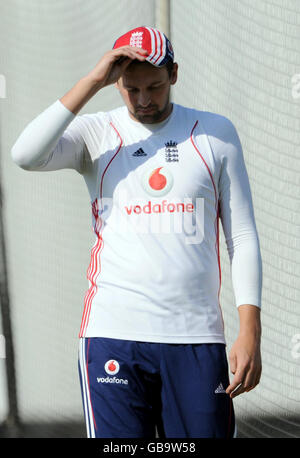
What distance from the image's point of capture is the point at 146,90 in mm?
2338

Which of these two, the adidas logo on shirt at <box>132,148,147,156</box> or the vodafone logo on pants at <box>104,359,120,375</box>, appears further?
the adidas logo on shirt at <box>132,148,147,156</box>

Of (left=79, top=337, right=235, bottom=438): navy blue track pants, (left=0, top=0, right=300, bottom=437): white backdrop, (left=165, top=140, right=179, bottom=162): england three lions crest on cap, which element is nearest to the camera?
(left=79, top=337, right=235, bottom=438): navy blue track pants

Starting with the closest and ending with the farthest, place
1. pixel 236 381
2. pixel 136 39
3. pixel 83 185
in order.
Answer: pixel 236 381
pixel 136 39
pixel 83 185

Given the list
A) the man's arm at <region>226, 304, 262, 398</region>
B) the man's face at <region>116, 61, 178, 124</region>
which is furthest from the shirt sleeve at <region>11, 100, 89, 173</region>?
Result: the man's arm at <region>226, 304, 262, 398</region>

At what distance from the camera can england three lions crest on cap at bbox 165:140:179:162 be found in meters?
2.35

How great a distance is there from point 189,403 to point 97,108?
196cm

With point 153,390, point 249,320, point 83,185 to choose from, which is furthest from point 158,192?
point 83,185

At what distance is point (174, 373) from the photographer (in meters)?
2.26

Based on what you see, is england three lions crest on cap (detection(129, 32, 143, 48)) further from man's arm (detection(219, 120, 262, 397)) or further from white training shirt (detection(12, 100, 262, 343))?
man's arm (detection(219, 120, 262, 397))

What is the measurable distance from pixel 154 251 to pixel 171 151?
31 centimetres

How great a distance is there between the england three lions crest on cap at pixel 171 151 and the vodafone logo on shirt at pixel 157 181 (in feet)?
0.13

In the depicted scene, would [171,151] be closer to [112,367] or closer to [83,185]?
[112,367]

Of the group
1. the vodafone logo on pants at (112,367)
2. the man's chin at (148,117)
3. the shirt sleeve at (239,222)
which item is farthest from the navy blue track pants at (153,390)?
the man's chin at (148,117)
